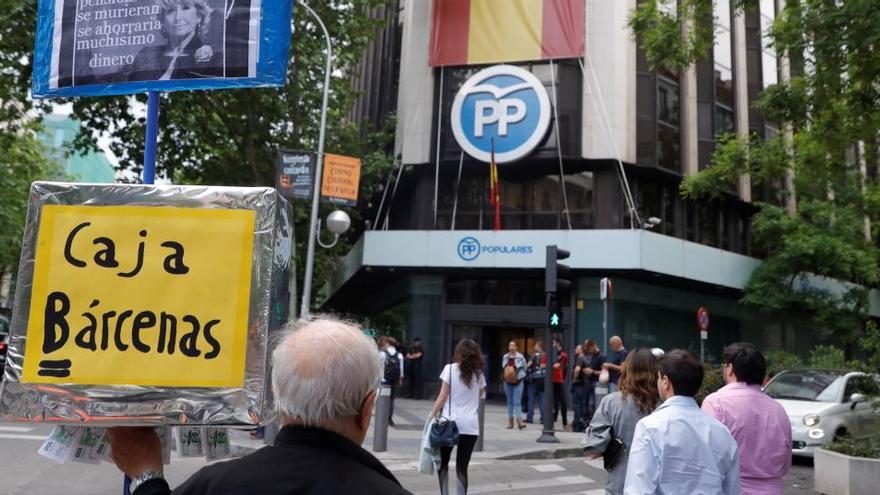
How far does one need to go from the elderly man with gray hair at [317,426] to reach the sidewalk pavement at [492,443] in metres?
9.81

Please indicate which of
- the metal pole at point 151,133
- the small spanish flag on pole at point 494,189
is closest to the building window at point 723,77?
the small spanish flag on pole at point 494,189

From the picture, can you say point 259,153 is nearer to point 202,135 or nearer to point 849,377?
point 202,135

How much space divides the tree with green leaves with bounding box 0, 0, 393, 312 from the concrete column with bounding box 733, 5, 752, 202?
12.5m

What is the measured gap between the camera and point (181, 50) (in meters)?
3.10

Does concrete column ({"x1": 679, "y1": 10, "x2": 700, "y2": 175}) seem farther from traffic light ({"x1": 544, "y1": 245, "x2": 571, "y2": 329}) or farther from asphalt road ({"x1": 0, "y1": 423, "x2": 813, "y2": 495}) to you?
asphalt road ({"x1": 0, "y1": 423, "x2": 813, "y2": 495})

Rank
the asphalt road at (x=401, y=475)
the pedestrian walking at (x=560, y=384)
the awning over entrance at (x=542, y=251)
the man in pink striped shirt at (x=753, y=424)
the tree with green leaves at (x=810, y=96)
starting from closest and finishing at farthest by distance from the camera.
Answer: the man in pink striped shirt at (x=753, y=424)
the asphalt road at (x=401, y=475)
the tree with green leaves at (x=810, y=96)
the pedestrian walking at (x=560, y=384)
the awning over entrance at (x=542, y=251)

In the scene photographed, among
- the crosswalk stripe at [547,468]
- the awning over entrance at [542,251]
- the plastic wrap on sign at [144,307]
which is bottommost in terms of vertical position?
the crosswalk stripe at [547,468]

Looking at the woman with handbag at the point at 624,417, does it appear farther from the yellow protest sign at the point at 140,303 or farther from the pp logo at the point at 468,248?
the pp logo at the point at 468,248

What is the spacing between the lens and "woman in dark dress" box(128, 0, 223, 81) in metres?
3.07

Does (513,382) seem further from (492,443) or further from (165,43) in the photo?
(165,43)

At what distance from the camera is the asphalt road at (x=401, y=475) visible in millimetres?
8859

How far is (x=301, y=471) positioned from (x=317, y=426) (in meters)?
0.14

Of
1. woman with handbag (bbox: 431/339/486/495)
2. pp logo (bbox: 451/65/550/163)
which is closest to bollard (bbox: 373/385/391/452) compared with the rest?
woman with handbag (bbox: 431/339/486/495)

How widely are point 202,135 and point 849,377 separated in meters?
18.9
